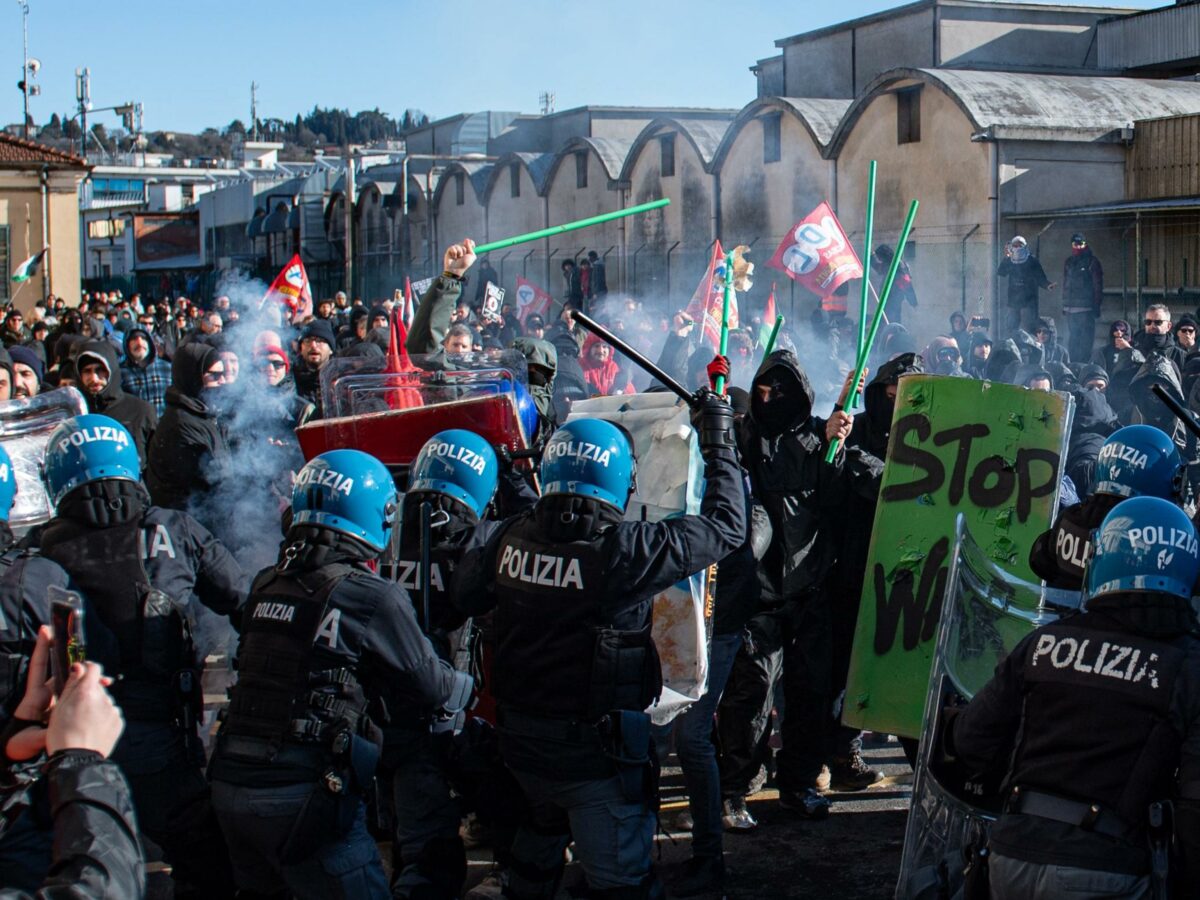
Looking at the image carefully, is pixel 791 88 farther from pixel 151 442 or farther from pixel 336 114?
pixel 336 114

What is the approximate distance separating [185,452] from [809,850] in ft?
11.7

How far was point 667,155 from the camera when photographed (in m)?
29.2

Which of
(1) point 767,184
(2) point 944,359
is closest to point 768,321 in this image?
(2) point 944,359

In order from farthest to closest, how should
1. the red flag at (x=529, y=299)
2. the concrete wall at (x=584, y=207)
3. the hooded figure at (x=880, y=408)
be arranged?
the concrete wall at (x=584, y=207)
the red flag at (x=529, y=299)
the hooded figure at (x=880, y=408)

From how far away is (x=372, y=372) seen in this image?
6.95 m

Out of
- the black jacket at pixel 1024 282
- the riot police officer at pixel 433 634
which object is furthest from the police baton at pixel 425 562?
the black jacket at pixel 1024 282

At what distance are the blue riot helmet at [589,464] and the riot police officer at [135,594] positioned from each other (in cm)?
121

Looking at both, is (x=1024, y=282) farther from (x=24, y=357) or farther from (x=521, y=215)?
(x=521, y=215)

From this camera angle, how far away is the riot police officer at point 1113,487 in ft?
14.6

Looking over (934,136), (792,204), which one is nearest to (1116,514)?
(934,136)

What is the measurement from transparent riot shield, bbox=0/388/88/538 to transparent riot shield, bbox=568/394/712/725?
8.70 feet

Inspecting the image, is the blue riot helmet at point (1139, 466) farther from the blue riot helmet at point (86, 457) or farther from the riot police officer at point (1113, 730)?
the blue riot helmet at point (86, 457)

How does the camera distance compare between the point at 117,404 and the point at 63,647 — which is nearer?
the point at 63,647

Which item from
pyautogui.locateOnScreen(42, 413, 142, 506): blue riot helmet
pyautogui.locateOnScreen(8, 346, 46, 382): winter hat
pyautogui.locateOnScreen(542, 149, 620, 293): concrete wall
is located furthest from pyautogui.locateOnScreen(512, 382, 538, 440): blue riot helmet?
pyautogui.locateOnScreen(542, 149, 620, 293): concrete wall
